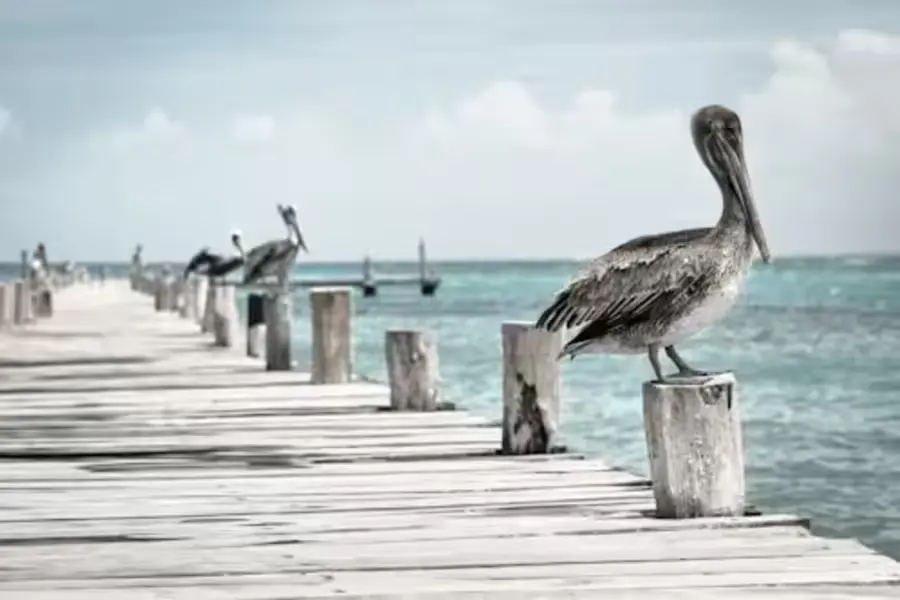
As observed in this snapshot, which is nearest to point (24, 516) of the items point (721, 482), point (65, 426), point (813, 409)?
point (721, 482)

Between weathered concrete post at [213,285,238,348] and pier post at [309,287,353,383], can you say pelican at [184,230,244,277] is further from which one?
pier post at [309,287,353,383]

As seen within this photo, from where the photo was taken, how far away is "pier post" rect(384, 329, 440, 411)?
8.68 metres

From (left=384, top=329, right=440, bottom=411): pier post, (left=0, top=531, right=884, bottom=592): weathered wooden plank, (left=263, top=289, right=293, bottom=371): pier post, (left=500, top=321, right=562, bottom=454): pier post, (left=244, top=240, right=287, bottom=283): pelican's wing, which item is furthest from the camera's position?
(left=244, top=240, right=287, bottom=283): pelican's wing

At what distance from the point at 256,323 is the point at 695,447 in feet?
30.7

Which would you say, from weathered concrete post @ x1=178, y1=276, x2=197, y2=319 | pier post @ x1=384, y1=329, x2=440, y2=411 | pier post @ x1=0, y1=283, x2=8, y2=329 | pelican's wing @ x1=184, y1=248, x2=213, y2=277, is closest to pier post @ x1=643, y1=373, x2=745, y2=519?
pier post @ x1=384, y1=329, x2=440, y2=411

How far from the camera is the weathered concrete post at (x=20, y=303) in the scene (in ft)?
67.8

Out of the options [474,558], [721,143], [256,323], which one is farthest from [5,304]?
[474,558]

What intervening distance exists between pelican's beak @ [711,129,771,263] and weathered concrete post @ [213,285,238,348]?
10.5 metres

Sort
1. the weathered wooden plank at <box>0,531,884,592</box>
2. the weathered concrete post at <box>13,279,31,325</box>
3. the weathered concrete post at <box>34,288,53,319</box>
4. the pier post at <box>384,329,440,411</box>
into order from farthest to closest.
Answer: the weathered concrete post at <box>34,288,53,319</box>, the weathered concrete post at <box>13,279,31,325</box>, the pier post at <box>384,329,440,411</box>, the weathered wooden plank at <box>0,531,884,592</box>

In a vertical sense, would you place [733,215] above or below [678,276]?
above

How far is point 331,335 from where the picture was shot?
35.4ft

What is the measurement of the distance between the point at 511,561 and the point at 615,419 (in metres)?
12.9

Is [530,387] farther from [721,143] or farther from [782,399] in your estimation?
[782,399]

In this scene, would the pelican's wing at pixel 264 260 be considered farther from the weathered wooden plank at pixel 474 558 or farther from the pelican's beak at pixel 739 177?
the weathered wooden plank at pixel 474 558
